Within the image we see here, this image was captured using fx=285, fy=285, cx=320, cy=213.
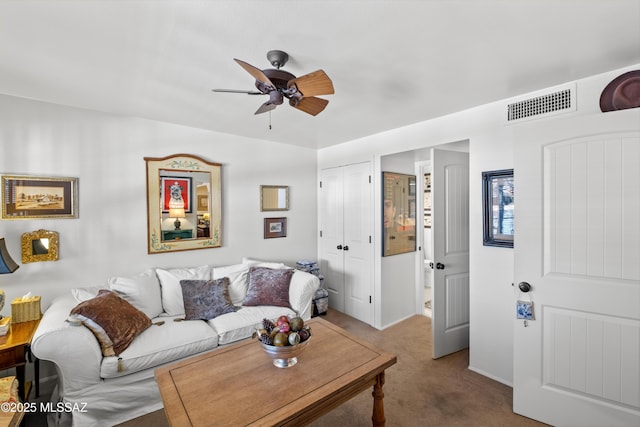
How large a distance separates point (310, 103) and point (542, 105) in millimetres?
1869

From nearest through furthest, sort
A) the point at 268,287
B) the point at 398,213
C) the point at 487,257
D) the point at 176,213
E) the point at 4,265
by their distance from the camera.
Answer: the point at 4,265 → the point at 487,257 → the point at 268,287 → the point at 176,213 → the point at 398,213

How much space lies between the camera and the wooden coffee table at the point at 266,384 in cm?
132

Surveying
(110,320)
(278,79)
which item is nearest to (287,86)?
(278,79)

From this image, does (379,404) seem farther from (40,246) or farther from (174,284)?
(40,246)

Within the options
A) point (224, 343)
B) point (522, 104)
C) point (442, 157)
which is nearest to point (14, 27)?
point (224, 343)

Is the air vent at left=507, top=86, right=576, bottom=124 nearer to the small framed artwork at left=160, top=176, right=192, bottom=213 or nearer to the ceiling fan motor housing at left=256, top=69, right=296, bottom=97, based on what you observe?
the ceiling fan motor housing at left=256, top=69, right=296, bottom=97

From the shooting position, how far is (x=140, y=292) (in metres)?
2.62

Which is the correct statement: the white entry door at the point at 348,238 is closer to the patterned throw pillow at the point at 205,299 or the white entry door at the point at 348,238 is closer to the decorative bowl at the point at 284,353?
the patterned throw pillow at the point at 205,299

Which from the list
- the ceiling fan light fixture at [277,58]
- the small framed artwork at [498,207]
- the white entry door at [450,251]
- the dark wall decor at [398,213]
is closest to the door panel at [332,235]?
the dark wall decor at [398,213]

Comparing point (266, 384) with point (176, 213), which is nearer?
point (266, 384)

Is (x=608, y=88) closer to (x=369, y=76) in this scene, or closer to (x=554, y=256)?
(x=554, y=256)


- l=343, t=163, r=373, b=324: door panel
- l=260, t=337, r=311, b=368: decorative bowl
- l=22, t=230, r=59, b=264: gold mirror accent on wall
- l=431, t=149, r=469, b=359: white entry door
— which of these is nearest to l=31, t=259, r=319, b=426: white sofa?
l=22, t=230, r=59, b=264: gold mirror accent on wall

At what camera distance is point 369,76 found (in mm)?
2027

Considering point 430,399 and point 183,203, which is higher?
point 183,203
